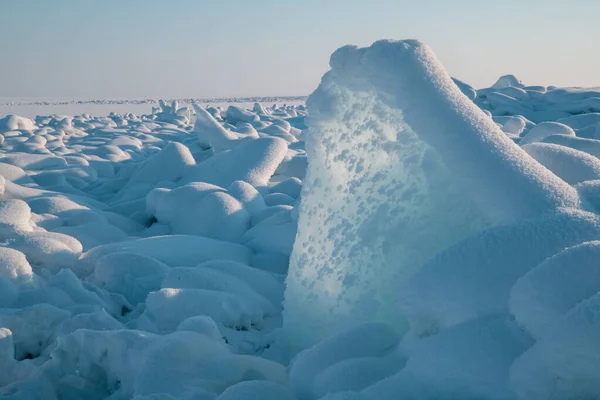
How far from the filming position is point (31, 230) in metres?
2.75

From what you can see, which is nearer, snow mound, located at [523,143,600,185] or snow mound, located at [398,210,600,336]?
snow mound, located at [398,210,600,336]

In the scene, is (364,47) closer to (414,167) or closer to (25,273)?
A: (414,167)

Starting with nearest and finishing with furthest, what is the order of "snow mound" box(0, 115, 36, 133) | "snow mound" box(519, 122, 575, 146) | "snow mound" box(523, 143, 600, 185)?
"snow mound" box(523, 143, 600, 185) → "snow mound" box(519, 122, 575, 146) → "snow mound" box(0, 115, 36, 133)

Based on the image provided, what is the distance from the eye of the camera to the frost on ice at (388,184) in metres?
1.30

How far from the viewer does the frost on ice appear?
4.28 feet

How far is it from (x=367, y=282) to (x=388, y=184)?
0.29 m

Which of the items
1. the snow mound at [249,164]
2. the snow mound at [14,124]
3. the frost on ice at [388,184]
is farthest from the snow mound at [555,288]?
the snow mound at [14,124]

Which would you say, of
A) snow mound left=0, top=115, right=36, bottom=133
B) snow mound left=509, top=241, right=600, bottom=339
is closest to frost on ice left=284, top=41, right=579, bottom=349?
snow mound left=509, top=241, right=600, bottom=339

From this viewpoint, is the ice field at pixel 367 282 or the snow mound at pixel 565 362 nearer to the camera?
the snow mound at pixel 565 362

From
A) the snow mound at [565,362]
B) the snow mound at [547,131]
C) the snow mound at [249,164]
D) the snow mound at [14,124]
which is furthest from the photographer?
the snow mound at [14,124]

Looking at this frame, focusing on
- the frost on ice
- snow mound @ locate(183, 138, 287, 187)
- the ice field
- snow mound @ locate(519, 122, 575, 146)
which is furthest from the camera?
snow mound @ locate(183, 138, 287, 187)

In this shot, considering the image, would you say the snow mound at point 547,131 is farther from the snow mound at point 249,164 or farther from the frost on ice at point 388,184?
the frost on ice at point 388,184

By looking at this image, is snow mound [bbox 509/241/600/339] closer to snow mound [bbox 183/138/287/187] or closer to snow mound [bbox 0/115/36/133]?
snow mound [bbox 183/138/287/187]

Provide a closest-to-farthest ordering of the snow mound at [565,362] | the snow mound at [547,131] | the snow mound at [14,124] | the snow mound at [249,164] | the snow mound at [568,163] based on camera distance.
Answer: the snow mound at [565,362] < the snow mound at [568,163] < the snow mound at [547,131] < the snow mound at [249,164] < the snow mound at [14,124]
